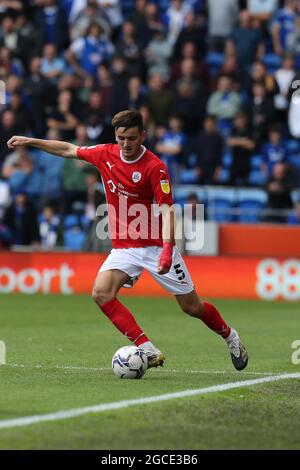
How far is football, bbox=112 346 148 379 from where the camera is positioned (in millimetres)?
9758

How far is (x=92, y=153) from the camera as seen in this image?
33.7 feet

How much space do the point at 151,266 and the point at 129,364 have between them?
0.89m

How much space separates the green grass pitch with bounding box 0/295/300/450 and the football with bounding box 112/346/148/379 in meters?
0.10

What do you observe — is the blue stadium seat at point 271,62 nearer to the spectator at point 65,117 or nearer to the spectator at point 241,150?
the spectator at point 241,150

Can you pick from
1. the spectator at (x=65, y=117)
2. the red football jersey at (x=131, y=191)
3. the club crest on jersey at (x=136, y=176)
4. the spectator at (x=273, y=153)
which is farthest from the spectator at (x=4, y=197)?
the club crest on jersey at (x=136, y=176)

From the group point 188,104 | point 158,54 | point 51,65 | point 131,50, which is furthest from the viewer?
point 51,65

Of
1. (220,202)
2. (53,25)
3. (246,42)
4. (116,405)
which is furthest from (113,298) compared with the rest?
(53,25)

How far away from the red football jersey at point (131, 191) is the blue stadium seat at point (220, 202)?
11.1 meters

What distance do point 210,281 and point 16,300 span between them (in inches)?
126

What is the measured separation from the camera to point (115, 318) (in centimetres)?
1009

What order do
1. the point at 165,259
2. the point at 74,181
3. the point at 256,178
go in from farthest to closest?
the point at 256,178
the point at 74,181
the point at 165,259

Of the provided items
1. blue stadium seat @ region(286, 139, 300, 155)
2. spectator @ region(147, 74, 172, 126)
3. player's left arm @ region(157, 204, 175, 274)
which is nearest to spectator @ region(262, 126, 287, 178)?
blue stadium seat @ region(286, 139, 300, 155)

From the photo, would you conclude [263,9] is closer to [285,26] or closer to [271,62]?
[285,26]
